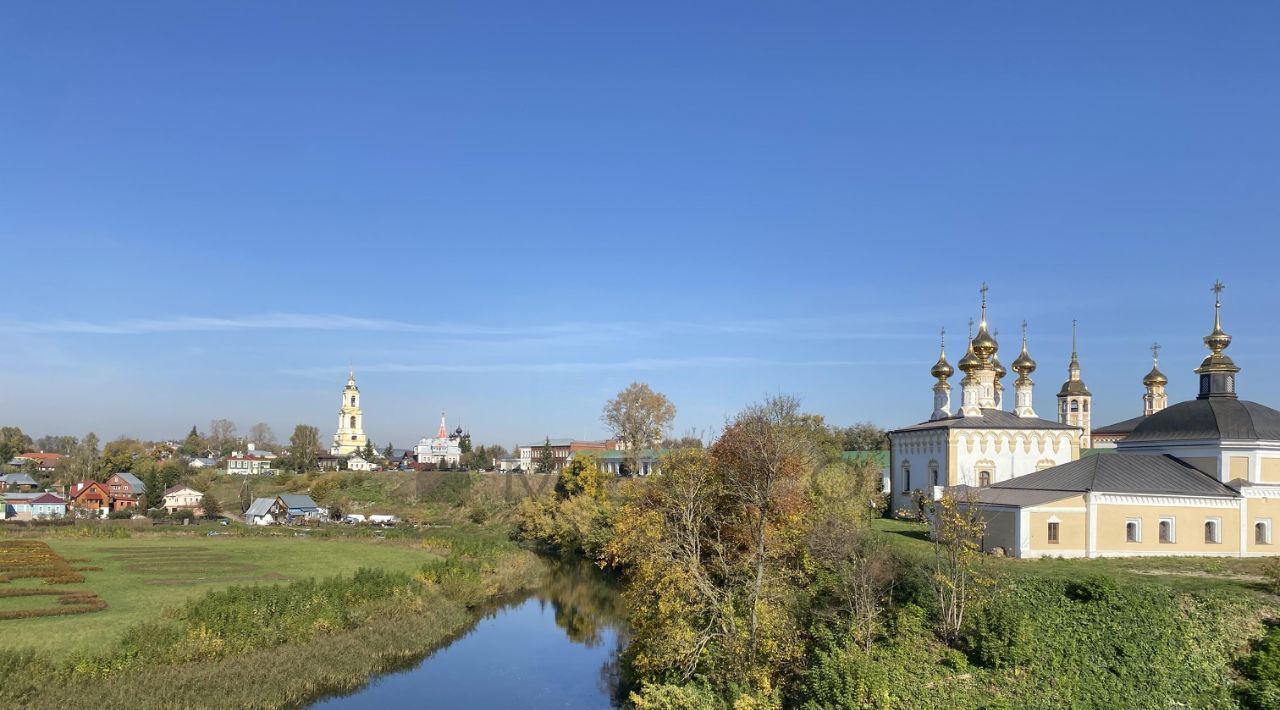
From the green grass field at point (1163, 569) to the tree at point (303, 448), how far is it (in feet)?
301

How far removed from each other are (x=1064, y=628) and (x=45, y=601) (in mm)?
33144

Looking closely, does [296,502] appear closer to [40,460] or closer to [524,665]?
[524,665]

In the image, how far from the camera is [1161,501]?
2980cm

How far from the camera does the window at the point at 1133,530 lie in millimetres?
29578

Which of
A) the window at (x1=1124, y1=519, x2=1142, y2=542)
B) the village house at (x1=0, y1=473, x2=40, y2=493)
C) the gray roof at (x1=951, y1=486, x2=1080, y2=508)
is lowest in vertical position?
the village house at (x1=0, y1=473, x2=40, y2=493)

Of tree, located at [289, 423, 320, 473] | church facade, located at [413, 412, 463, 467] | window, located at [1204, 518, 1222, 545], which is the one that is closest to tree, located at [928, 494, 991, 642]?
window, located at [1204, 518, 1222, 545]

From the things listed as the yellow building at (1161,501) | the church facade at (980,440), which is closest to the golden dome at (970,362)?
the church facade at (980,440)

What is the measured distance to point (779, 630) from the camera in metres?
20.8

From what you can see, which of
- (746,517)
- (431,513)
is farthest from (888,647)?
(431,513)

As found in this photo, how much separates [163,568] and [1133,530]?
42075mm

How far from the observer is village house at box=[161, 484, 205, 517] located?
7838cm

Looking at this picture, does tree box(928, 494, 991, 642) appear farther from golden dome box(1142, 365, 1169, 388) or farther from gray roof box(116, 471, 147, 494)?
gray roof box(116, 471, 147, 494)

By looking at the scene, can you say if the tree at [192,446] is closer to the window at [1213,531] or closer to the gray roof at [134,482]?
the gray roof at [134,482]

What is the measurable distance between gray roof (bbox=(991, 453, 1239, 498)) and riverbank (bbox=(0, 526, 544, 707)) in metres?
24.1
